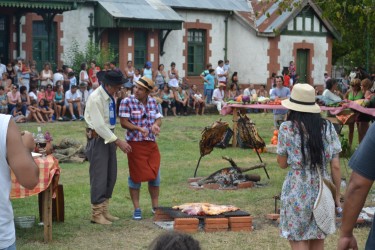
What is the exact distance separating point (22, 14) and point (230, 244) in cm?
2265

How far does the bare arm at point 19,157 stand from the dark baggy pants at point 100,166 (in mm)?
4925

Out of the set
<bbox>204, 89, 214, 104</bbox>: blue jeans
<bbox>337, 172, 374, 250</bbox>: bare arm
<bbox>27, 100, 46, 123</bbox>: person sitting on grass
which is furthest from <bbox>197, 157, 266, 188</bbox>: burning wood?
<bbox>204, 89, 214, 104</bbox>: blue jeans

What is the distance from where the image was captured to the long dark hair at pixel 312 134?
21.4ft

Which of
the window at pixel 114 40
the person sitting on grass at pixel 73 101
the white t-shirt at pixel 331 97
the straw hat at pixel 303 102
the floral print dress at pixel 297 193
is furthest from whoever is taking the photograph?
the window at pixel 114 40

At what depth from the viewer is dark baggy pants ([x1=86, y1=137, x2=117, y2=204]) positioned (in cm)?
975

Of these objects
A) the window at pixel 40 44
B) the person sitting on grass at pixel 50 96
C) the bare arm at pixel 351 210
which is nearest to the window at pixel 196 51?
the window at pixel 40 44

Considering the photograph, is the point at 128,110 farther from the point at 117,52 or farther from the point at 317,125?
the point at 117,52

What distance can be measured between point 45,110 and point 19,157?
20.3 meters

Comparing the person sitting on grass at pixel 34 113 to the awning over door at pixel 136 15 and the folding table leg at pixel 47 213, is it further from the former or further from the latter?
the folding table leg at pixel 47 213

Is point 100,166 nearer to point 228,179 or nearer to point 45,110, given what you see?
point 228,179

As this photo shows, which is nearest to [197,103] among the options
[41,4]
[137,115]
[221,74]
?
[221,74]

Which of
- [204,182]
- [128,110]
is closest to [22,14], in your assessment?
[204,182]

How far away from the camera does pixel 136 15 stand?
32.7m

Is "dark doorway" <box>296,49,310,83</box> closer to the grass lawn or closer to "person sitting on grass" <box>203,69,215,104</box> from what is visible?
"person sitting on grass" <box>203,69,215,104</box>
